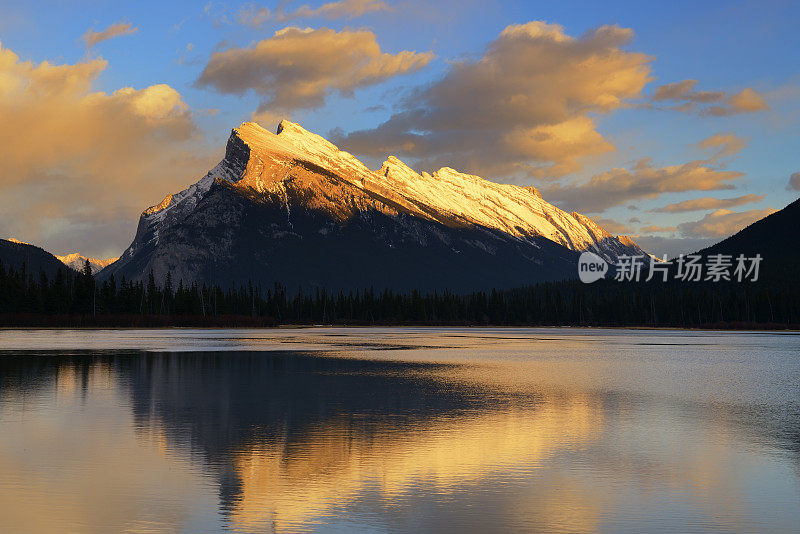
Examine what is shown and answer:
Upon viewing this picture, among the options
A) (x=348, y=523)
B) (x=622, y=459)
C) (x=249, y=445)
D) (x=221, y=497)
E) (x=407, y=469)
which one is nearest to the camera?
(x=348, y=523)

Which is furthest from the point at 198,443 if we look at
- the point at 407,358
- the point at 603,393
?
the point at 407,358

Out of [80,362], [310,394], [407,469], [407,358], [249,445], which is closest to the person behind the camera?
[407,469]

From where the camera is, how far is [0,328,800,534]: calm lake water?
768 inches

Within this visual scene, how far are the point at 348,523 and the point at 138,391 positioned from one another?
32.1 m

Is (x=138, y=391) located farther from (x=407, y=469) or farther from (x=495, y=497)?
(x=495, y=497)

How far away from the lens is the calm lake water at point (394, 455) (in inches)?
768

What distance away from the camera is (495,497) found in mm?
21453

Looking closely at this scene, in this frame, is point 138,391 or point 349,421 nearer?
point 349,421

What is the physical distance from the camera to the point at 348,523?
1866 cm

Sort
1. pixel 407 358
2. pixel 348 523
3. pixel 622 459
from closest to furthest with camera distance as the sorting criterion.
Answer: pixel 348 523, pixel 622 459, pixel 407 358

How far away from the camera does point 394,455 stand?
2736 centimetres

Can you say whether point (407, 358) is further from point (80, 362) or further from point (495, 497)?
point (495, 497)

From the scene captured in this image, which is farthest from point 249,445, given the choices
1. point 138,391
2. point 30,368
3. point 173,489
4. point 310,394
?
point 30,368

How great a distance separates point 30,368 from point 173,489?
47.6 m
